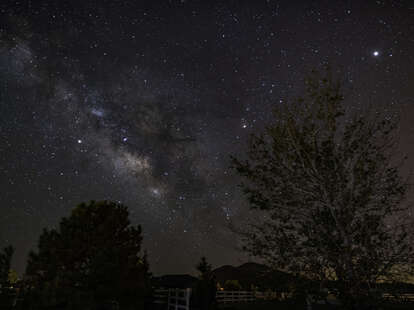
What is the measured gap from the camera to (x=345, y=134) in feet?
18.7

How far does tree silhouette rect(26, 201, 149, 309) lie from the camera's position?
7.03 meters

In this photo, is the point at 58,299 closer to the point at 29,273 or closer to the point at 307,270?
the point at 307,270

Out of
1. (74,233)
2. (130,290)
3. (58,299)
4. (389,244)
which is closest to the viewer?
(389,244)

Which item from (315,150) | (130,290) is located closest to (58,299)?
(130,290)

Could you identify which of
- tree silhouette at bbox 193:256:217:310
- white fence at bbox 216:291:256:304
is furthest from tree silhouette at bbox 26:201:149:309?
white fence at bbox 216:291:256:304

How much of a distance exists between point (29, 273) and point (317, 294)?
16.2 meters

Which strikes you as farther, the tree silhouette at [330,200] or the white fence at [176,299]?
the white fence at [176,299]

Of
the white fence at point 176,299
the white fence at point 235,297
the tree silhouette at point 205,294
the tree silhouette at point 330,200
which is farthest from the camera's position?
the white fence at point 235,297

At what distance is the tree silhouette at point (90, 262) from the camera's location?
7034mm

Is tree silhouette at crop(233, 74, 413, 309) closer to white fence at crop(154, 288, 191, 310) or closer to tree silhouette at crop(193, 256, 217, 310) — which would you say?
white fence at crop(154, 288, 191, 310)

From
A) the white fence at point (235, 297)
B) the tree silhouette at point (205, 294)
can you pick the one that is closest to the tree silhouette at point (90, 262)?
the tree silhouette at point (205, 294)

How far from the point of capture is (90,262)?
8422 mm

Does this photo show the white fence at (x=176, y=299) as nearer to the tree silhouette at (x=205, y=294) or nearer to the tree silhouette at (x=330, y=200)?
the tree silhouette at (x=205, y=294)

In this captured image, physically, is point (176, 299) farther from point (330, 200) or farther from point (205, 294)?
point (330, 200)
